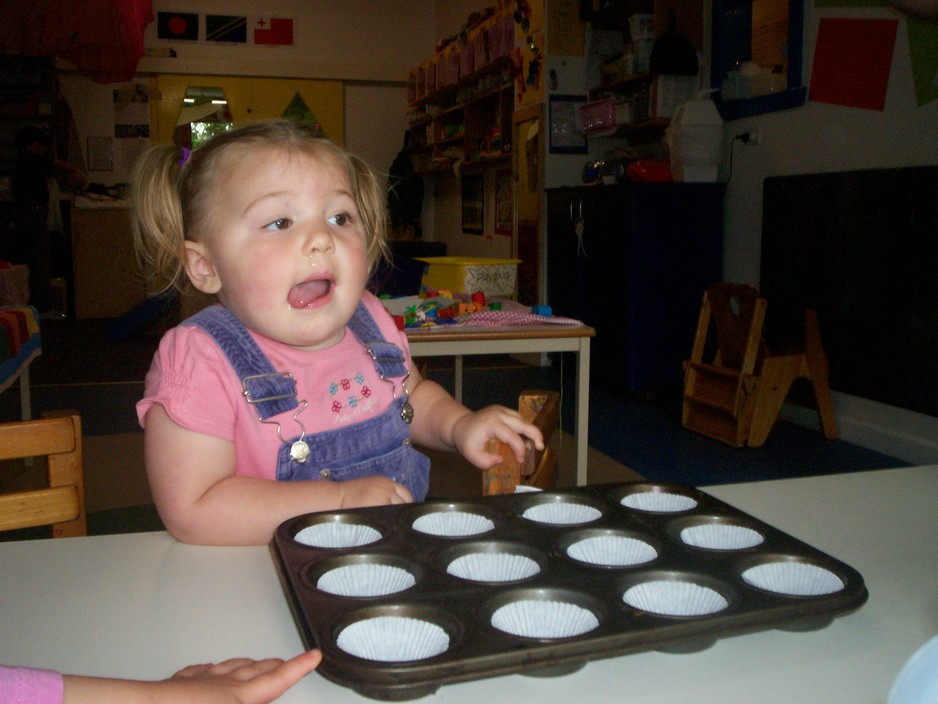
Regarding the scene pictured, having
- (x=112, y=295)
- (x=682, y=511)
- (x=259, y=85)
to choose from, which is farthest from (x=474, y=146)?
(x=682, y=511)

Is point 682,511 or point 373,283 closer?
point 682,511

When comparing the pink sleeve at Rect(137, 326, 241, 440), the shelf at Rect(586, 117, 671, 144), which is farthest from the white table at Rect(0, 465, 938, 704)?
the shelf at Rect(586, 117, 671, 144)

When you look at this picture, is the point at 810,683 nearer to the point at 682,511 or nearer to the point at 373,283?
the point at 682,511

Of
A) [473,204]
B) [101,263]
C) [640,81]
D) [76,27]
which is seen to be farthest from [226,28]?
[640,81]

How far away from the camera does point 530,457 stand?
3.54 ft

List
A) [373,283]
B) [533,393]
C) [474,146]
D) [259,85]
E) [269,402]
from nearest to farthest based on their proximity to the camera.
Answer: [269,402]
[533,393]
[373,283]
[474,146]
[259,85]

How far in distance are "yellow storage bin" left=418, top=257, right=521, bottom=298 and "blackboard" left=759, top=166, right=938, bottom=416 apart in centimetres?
135

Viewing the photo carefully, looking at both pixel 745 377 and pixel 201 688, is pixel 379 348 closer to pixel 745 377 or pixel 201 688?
pixel 201 688

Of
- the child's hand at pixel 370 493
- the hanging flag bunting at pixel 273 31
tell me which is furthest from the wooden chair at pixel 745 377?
the hanging flag bunting at pixel 273 31

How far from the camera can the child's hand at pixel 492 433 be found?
2.76 ft

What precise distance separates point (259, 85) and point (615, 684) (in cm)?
836

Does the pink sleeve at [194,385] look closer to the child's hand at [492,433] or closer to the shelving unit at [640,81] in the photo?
the child's hand at [492,433]

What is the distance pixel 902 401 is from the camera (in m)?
2.98

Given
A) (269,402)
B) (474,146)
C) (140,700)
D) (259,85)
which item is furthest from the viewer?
(259,85)
